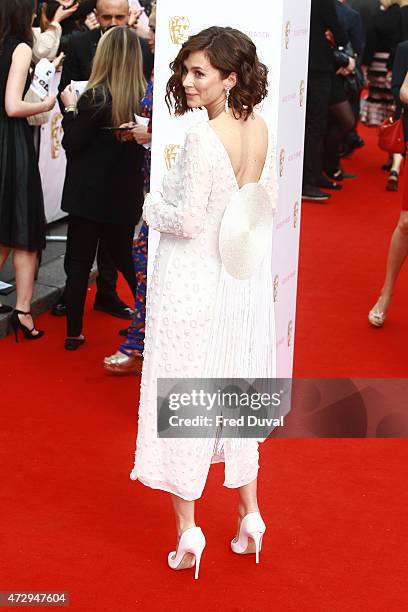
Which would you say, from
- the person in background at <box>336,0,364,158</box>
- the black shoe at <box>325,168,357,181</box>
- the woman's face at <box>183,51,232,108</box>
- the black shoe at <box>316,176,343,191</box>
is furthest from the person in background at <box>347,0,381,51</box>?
the woman's face at <box>183,51,232,108</box>

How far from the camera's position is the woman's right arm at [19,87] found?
5270 mm

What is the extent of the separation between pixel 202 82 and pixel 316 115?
657 centimetres

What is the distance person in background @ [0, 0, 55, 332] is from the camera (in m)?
5.28

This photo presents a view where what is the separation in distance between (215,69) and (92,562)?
5.49 ft

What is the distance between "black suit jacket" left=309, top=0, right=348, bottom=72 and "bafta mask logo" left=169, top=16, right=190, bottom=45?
5.25m

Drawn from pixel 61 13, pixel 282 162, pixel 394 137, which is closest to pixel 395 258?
pixel 394 137

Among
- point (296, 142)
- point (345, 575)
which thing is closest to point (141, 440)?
point (345, 575)

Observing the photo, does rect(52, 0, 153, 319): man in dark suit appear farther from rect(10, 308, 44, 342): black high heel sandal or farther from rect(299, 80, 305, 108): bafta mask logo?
rect(299, 80, 305, 108): bafta mask logo

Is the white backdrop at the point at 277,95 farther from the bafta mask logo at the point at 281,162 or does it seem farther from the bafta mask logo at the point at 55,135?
the bafta mask logo at the point at 55,135

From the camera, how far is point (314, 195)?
9773 millimetres

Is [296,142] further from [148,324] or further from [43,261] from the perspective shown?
[43,261]

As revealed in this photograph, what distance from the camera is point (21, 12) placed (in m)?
5.25

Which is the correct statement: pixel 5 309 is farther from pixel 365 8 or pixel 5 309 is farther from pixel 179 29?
pixel 365 8

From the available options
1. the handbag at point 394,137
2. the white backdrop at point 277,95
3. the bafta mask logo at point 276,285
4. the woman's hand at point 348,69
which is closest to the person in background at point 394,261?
the handbag at point 394,137
